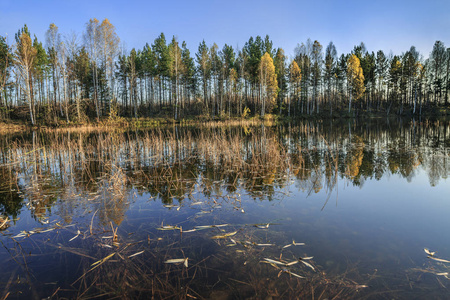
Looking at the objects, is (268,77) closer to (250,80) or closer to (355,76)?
(250,80)

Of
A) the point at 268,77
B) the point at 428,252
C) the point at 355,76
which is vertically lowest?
the point at 428,252

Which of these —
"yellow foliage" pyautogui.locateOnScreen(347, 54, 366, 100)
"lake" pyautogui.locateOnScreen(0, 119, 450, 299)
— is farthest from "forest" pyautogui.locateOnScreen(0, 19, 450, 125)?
"lake" pyautogui.locateOnScreen(0, 119, 450, 299)

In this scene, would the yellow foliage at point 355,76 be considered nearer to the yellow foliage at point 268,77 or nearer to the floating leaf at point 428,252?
the yellow foliage at point 268,77

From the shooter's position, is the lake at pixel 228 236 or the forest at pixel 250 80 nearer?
the lake at pixel 228 236

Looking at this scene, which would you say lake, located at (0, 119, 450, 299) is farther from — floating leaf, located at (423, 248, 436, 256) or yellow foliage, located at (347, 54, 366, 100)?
yellow foliage, located at (347, 54, 366, 100)

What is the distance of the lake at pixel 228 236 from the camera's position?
2307mm

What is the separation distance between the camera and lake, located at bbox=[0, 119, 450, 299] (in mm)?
2307

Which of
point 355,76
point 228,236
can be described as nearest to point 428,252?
point 228,236

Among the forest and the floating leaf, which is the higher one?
the forest

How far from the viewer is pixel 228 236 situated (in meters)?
3.27

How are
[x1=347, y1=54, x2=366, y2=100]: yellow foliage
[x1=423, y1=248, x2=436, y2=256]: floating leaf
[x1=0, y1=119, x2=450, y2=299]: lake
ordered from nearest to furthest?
1. [x1=0, y1=119, x2=450, y2=299]: lake
2. [x1=423, y1=248, x2=436, y2=256]: floating leaf
3. [x1=347, y1=54, x2=366, y2=100]: yellow foliage

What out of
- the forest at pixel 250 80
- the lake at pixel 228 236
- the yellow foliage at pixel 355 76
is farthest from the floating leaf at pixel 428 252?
the yellow foliage at pixel 355 76

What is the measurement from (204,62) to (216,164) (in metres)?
33.2

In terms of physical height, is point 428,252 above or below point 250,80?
below
